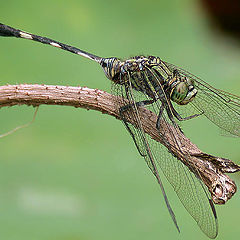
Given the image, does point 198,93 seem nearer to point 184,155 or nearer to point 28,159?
point 184,155

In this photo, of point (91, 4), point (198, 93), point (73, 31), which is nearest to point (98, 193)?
point (198, 93)

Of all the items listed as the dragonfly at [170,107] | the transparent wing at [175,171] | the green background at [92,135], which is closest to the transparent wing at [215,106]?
the dragonfly at [170,107]

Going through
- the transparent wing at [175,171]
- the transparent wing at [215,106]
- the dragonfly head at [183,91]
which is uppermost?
the dragonfly head at [183,91]

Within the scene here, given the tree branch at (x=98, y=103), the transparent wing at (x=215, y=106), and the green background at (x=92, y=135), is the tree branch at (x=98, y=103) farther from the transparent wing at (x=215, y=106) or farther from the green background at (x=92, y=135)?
the green background at (x=92, y=135)

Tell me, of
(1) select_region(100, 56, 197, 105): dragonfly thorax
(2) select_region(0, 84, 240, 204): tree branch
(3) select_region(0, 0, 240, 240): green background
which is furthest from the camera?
(3) select_region(0, 0, 240, 240): green background

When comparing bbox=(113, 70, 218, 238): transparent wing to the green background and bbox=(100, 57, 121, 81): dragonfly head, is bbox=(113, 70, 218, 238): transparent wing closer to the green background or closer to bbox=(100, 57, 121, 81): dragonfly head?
bbox=(100, 57, 121, 81): dragonfly head

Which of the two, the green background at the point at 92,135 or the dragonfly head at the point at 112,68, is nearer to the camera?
the dragonfly head at the point at 112,68

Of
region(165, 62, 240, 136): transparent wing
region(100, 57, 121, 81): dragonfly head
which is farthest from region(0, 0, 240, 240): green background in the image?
region(100, 57, 121, 81): dragonfly head
